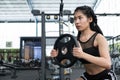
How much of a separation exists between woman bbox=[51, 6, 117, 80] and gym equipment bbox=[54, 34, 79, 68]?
4 centimetres

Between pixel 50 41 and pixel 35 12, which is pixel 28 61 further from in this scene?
pixel 35 12

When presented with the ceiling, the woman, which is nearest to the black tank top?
the woman

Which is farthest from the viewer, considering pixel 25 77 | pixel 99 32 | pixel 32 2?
pixel 32 2

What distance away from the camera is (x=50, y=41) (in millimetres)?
6805

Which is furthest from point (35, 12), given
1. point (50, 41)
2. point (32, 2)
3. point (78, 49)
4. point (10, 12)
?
point (10, 12)

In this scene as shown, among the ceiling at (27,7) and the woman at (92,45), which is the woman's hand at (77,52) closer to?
the woman at (92,45)

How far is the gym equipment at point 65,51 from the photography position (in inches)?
67.2

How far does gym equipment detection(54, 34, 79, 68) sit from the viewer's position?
1707 millimetres

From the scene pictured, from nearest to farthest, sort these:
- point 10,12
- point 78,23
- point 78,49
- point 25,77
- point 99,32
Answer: point 78,49, point 78,23, point 99,32, point 25,77, point 10,12

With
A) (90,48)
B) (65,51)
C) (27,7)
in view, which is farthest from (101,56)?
(27,7)

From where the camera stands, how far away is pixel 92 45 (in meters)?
1.76

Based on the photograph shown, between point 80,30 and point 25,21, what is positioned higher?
point 25,21

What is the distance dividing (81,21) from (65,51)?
20 centimetres

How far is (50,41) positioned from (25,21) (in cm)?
1509
